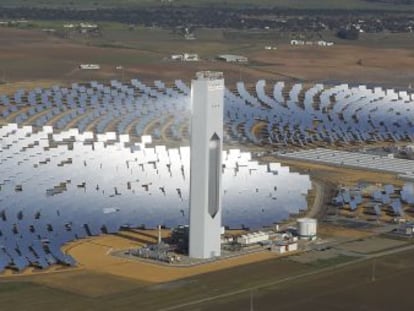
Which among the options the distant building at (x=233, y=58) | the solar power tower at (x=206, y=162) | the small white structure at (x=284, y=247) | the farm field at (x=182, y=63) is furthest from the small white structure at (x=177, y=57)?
the solar power tower at (x=206, y=162)

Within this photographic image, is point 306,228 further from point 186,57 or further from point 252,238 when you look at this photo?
point 186,57

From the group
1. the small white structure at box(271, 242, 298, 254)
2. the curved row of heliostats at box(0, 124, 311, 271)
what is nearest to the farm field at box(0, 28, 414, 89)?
the curved row of heliostats at box(0, 124, 311, 271)

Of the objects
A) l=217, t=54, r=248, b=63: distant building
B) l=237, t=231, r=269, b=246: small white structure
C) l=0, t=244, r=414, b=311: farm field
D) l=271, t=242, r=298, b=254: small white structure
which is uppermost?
l=217, t=54, r=248, b=63: distant building

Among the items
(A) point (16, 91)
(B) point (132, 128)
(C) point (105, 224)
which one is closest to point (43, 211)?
(C) point (105, 224)

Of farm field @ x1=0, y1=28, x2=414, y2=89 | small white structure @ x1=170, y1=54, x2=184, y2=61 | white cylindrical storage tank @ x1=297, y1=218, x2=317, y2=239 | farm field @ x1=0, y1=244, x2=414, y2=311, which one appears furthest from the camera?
small white structure @ x1=170, y1=54, x2=184, y2=61

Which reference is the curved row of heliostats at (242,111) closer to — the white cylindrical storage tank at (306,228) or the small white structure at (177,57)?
the small white structure at (177,57)

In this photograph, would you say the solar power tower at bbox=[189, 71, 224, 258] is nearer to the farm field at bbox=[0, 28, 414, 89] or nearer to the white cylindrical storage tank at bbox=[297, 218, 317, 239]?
the white cylindrical storage tank at bbox=[297, 218, 317, 239]
